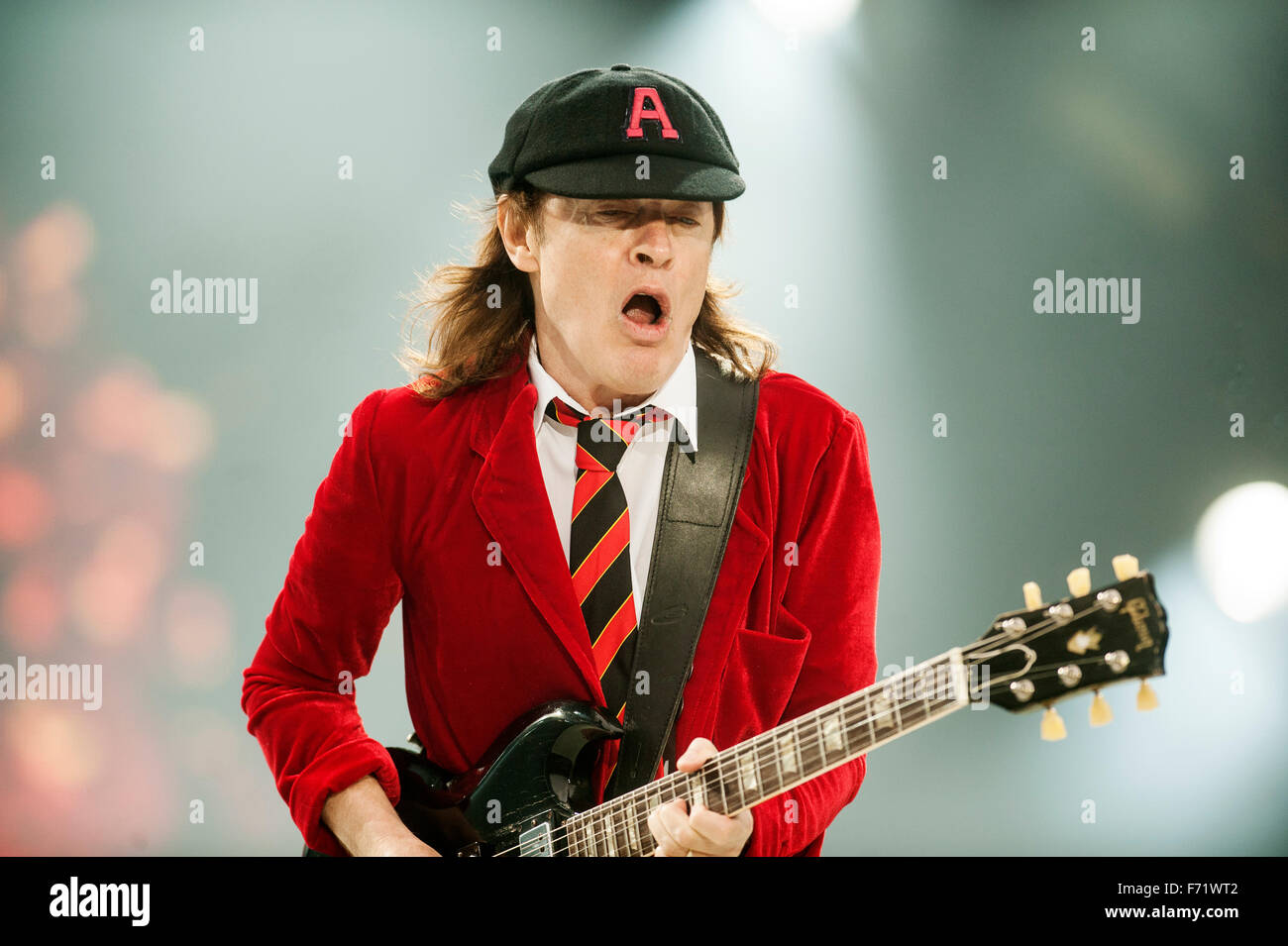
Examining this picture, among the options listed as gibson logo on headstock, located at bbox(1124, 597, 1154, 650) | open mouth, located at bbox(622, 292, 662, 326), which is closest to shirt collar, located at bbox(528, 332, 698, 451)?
open mouth, located at bbox(622, 292, 662, 326)

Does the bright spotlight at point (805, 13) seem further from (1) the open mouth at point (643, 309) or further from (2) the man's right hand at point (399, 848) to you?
(2) the man's right hand at point (399, 848)

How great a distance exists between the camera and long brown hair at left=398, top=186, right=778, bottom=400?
209 cm

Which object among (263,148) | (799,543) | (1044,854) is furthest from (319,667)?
(1044,854)

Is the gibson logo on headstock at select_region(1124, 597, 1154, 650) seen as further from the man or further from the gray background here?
the gray background

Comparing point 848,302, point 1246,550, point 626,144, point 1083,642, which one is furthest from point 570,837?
point 1246,550

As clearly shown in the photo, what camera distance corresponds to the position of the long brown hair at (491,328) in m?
2.09

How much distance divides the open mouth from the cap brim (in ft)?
0.68

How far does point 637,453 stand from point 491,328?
1.36 ft

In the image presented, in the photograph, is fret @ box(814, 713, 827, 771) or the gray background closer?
fret @ box(814, 713, 827, 771)

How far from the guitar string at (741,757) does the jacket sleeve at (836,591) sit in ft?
Answer: 0.99

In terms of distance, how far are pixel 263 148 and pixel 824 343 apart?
1.86 meters

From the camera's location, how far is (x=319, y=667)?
2.02 meters
